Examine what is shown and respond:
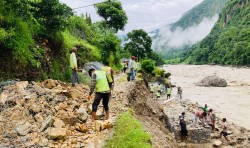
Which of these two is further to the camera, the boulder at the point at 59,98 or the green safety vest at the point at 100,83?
the boulder at the point at 59,98

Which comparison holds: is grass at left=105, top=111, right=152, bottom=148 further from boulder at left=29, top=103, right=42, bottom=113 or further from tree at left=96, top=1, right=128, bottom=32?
tree at left=96, top=1, right=128, bottom=32

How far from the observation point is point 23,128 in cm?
724

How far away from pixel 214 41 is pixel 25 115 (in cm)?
15020

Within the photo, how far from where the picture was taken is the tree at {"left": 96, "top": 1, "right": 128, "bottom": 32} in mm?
40938

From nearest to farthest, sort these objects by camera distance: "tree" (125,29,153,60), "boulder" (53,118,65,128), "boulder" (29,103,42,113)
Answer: "boulder" (53,118,65,128), "boulder" (29,103,42,113), "tree" (125,29,153,60)

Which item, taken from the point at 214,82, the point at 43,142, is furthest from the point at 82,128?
the point at 214,82

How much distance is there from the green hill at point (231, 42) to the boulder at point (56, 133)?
96.3 m

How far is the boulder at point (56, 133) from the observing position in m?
7.03

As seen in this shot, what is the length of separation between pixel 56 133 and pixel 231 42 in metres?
128

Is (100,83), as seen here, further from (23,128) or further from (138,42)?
(138,42)

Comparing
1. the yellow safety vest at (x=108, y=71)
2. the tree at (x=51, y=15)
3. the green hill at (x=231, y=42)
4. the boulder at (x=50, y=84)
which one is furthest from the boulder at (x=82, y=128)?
the green hill at (x=231, y=42)

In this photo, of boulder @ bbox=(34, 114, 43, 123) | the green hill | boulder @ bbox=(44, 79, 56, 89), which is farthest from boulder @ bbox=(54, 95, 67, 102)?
the green hill

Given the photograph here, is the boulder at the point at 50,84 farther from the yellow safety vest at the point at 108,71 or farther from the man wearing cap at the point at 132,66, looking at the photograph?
the man wearing cap at the point at 132,66

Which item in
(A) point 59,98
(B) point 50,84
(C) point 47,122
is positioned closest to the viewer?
(C) point 47,122
